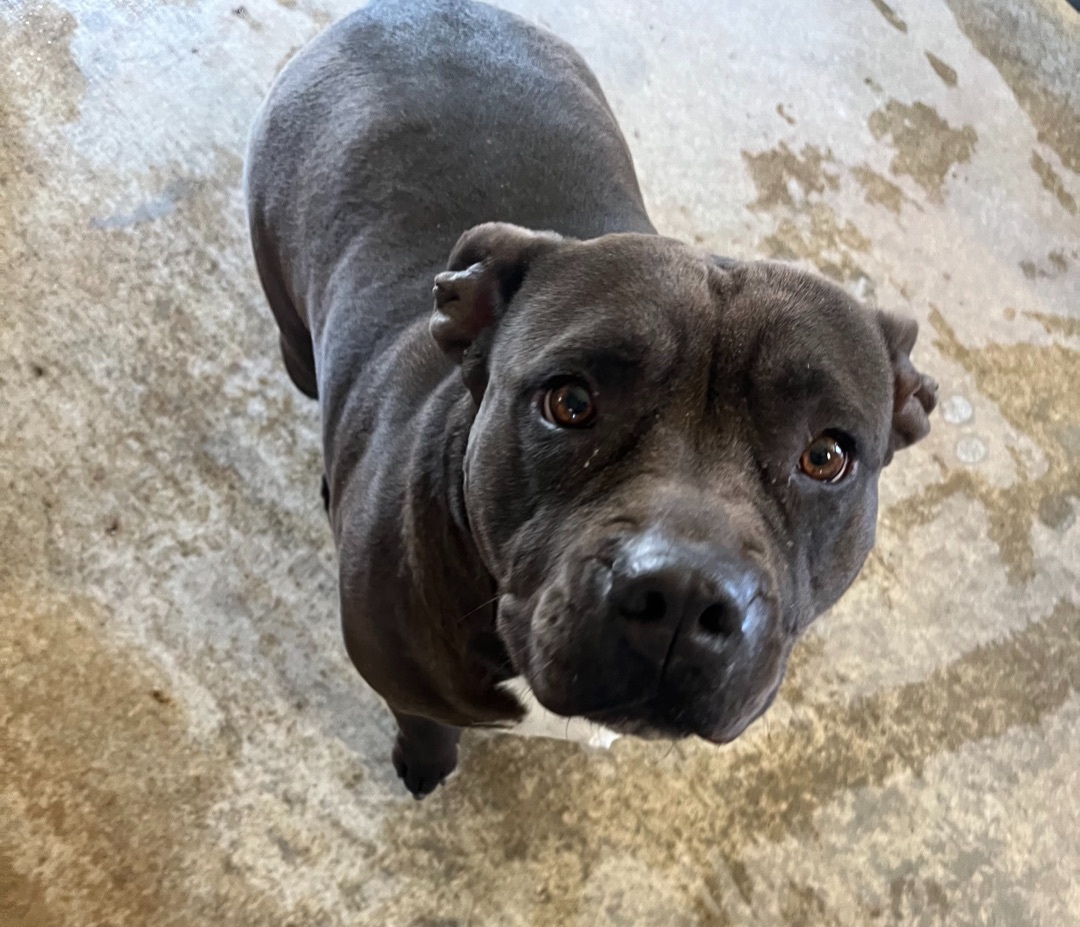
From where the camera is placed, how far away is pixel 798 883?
2.17 metres

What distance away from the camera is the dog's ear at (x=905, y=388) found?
152 centimetres

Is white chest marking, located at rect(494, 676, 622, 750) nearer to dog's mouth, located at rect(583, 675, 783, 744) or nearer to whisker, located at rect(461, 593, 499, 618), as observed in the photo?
whisker, located at rect(461, 593, 499, 618)

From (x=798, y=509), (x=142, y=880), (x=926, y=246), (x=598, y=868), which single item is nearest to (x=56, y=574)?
(x=142, y=880)

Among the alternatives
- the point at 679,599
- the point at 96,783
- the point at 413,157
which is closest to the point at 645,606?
the point at 679,599

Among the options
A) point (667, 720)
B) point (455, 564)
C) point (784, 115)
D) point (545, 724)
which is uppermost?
point (667, 720)

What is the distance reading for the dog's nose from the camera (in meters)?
1.12

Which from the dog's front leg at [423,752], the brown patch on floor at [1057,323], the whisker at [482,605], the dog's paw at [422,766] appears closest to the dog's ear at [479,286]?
the whisker at [482,605]

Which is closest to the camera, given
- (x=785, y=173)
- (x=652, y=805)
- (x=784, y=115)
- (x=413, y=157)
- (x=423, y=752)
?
(x=413, y=157)

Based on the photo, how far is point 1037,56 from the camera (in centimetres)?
354

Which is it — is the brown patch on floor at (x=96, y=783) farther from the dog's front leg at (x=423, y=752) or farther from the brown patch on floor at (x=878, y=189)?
the brown patch on floor at (x=878, y=189)

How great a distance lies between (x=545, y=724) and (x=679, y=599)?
0.73m

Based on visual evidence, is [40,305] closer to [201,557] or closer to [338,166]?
[201,557]

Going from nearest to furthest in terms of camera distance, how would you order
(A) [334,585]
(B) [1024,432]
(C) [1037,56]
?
(A) [334,585], (B) [1024,432], (C) [1037,56]

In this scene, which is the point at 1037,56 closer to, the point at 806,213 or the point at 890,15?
the point at 890,15
